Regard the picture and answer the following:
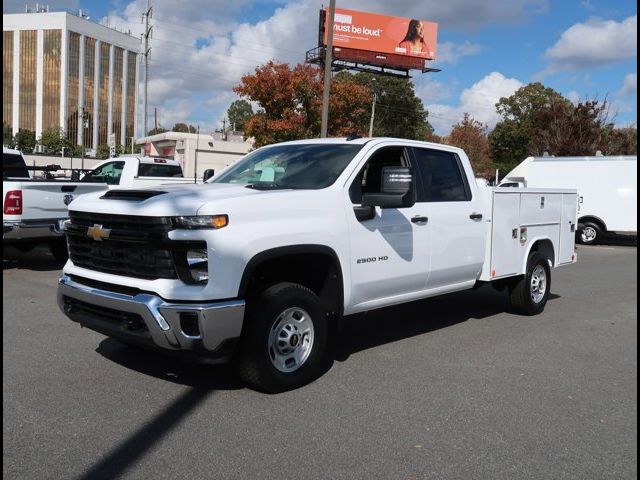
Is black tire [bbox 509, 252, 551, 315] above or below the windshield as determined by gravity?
below

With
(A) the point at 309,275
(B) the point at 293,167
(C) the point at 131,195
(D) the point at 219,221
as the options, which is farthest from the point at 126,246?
(B) the point at 293,167

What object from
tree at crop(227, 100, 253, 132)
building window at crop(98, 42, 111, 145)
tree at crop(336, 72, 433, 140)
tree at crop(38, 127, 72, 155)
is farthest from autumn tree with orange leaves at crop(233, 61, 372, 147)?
tree at crop(227, 100, 253, 132)

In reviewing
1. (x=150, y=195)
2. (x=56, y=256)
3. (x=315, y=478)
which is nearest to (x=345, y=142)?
(x=150, y=195)

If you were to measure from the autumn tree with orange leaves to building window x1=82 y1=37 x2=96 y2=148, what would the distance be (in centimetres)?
8060

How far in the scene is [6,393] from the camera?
4.64 m

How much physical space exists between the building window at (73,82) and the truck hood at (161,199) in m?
100

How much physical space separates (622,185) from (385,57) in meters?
29.7

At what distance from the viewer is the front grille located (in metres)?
4.34

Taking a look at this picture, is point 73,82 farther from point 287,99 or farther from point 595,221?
point 595,221

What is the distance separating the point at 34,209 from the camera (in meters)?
10.1

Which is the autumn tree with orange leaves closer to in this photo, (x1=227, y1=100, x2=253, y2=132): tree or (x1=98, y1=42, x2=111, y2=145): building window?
(x1=98, y1=42, x2=111, y2=145): building window

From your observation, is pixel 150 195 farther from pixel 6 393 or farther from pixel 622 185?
pixel 622 185

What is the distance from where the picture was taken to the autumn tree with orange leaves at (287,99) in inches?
1046

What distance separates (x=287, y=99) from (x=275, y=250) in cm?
2332
